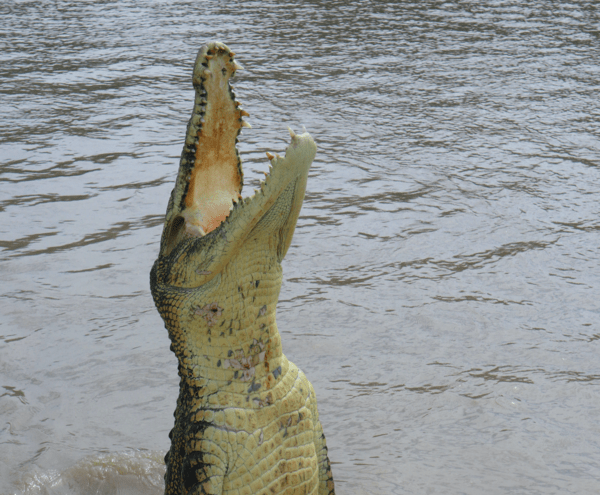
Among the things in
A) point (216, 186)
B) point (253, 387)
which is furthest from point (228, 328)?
point (216, 186)

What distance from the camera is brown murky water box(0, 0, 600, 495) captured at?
11.1 feet

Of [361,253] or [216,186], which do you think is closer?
[216,186]

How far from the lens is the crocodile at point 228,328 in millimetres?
1904

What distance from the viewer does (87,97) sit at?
8.02 m

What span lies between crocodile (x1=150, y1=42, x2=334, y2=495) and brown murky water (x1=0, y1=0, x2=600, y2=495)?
1.23 metres

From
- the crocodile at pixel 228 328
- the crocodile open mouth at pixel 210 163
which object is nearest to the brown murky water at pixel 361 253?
the crocodile at pixel 228 328

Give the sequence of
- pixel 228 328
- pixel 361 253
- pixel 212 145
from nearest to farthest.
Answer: pixel 228 328
pixel 212 145
pixel 361 253

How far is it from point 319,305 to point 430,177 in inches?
84.1

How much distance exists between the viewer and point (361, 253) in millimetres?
5121

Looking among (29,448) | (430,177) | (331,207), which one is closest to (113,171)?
(331,207)

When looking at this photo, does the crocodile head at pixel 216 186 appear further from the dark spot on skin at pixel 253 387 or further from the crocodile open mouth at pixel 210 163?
the dark spot on skin at pixel 253 387

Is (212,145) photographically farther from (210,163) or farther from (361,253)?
(361,253)

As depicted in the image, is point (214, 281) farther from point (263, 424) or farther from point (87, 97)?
point (87, 97)

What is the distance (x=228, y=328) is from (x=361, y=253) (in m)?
3.25
